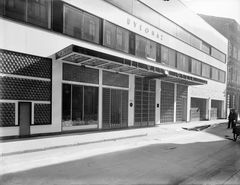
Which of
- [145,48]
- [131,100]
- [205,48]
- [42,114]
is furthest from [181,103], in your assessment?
[42,114]

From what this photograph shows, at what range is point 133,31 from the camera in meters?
16.4

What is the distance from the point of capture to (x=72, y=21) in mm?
12305

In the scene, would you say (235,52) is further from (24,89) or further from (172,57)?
(24,89)

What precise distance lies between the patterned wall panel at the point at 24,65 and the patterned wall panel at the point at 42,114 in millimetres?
1617

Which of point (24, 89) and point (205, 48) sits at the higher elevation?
point (205, 48)

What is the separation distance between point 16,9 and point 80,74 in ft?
15.6

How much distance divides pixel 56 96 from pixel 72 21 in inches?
180

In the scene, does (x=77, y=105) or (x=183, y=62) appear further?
(x=183, y=62)

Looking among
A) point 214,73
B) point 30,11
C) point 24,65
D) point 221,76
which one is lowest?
point 24,65

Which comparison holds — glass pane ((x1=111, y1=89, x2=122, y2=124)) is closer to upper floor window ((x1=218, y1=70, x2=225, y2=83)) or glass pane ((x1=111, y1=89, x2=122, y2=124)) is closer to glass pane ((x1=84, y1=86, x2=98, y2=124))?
glass pane ((x1=84, y1=86, x2=98, y2=124))

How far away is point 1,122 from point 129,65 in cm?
748

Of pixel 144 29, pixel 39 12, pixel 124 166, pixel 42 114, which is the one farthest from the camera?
pixel 144 29

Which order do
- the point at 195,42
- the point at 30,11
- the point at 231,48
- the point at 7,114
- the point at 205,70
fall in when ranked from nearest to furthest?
the point at 7,114, the point at 30,11, the point at 195,42, the point at 205,70, the point at 231,48

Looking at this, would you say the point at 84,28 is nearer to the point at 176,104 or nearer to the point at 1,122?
the point at 1,122
